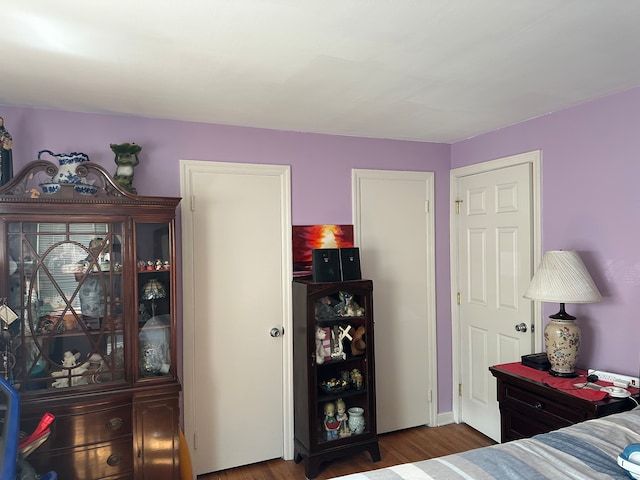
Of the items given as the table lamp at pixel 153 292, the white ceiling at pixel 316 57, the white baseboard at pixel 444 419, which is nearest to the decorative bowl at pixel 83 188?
the white ceiling at pixel 316 57

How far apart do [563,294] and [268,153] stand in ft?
6.68

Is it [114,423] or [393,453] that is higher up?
[114,423]

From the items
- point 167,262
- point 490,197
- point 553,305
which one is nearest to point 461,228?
point 490,197

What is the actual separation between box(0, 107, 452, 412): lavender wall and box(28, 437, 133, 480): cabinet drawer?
147 cm

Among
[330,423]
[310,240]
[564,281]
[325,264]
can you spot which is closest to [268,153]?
[310,240]

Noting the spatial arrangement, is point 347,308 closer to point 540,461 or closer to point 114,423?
point 114,423

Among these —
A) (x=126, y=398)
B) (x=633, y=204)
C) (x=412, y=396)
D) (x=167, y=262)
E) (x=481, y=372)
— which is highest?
(x=633, y=204)

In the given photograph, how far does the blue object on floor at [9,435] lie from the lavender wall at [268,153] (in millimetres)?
1449

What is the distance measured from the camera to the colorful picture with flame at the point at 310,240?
128 inches

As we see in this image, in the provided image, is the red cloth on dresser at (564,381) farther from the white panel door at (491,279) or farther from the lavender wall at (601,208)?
the white panel door at (491,279)

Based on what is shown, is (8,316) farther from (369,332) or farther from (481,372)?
(481,372)

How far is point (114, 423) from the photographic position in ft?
7.98

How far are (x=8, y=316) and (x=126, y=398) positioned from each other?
72 centimetres

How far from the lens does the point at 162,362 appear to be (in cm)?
260
